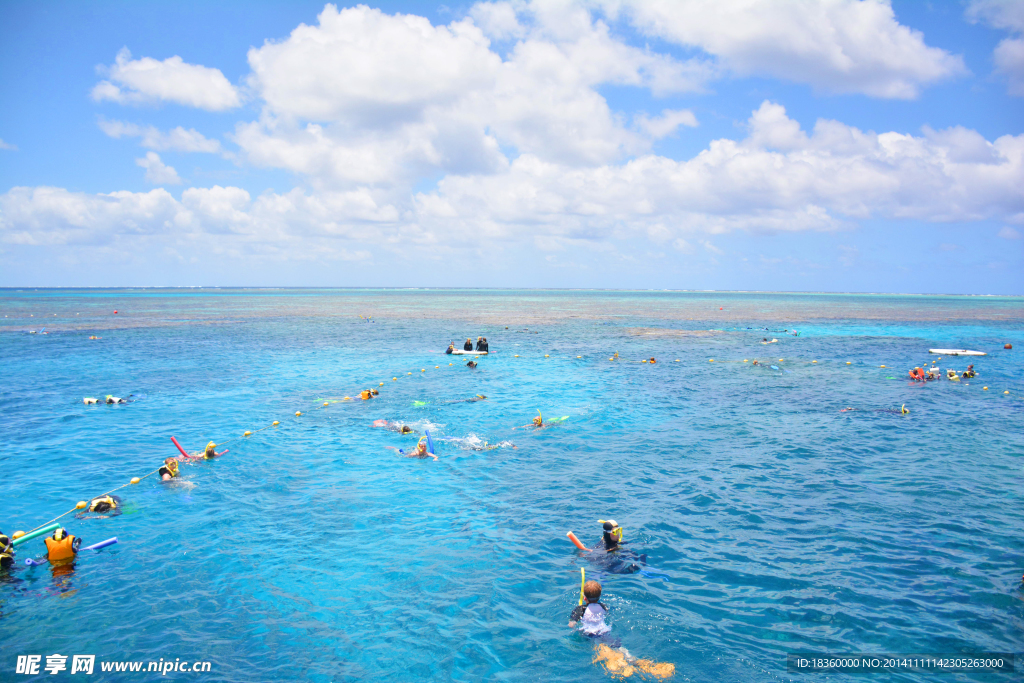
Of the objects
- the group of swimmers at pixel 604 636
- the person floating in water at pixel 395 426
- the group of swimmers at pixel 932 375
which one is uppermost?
the group of swimmers at pixel 932 375

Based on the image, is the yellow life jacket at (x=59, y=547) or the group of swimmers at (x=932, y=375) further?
the group of swimmers at (x=932, y=375)

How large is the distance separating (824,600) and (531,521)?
8.52 metres

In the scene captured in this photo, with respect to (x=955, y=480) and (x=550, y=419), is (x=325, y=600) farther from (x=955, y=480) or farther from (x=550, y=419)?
(x=955, y=480)

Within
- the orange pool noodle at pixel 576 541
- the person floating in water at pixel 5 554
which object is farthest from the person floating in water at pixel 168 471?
the orange pool noodle at pixel 576 541

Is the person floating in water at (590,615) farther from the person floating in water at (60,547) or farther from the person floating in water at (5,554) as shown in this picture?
the person floating in water at (5,554)

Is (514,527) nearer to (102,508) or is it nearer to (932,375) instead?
(102,508)

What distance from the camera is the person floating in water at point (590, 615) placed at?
39.8ft

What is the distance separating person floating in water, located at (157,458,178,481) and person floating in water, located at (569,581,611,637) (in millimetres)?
18103

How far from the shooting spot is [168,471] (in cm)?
2184

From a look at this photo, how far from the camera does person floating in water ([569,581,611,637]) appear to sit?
1214 cm

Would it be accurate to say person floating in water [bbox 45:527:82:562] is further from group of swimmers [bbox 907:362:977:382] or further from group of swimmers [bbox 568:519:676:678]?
group of swimmers [bbox 907:362:977:382]

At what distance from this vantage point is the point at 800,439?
87.3 feet

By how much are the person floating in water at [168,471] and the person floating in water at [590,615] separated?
59.4ft

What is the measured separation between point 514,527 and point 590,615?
219 inches
